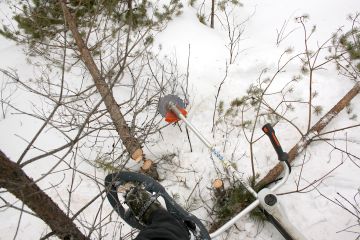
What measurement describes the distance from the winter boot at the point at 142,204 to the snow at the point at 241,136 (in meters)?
0.28

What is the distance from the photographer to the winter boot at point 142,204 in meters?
2.12

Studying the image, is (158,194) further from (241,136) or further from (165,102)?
(241,136)

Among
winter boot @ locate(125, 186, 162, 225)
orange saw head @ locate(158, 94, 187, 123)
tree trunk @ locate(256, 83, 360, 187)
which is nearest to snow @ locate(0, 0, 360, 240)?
tree trunk @ locate(256, 83, 360, 187)

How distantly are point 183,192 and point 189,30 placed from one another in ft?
6.63

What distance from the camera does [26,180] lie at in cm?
153

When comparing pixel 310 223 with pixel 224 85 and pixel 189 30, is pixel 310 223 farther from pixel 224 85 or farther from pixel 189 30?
pixel 189 30

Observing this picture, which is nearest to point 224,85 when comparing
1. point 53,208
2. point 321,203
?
point 321,203

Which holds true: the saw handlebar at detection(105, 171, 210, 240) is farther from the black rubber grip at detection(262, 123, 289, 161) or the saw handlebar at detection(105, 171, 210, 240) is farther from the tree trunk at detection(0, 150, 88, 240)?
the black rubber grip at detection(262, 123, 289, 161)

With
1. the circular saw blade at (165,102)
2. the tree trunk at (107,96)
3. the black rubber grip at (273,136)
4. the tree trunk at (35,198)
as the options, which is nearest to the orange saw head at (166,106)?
the circular saw blade at (165,102)

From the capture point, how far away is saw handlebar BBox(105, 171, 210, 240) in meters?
1.84

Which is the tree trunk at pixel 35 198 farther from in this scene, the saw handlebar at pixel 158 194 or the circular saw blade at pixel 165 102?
the circular saw blade at pixel 165 102

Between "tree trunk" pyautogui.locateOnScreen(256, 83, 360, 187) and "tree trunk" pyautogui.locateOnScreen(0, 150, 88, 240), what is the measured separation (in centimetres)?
150

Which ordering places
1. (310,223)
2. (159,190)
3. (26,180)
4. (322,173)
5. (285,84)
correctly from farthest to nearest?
1. (285,84)
2. (322,173)
3. (310,223)
4. (159,190)
5. (26,180)

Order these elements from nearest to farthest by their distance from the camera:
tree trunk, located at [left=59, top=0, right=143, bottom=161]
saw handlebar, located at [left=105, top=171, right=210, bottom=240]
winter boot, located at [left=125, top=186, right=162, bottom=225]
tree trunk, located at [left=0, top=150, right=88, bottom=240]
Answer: tree trunk, located at [left=0, top=150, right=88, bottom=240], saw handlebar, located at [left=105, top=171, right=210, bottom=240], winter boot, located at [left=125, top=186, right=162, bottom=225], tree trunk, located at [left=59, top=0, right=143, bottom=161]
